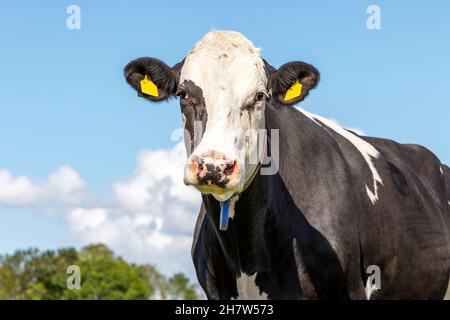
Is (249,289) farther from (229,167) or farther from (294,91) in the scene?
(294,91)

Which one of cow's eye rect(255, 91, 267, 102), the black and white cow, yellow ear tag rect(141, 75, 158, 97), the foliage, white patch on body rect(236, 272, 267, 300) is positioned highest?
yellow ear tag rect(141, 75, 158, 97)

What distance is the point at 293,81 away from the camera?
9.07 metres

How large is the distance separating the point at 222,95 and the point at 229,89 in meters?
0.12

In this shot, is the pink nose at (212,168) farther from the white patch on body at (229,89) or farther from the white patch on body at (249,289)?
the white patch on body at (249,289)

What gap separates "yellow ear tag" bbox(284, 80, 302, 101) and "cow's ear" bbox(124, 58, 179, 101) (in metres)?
1.16

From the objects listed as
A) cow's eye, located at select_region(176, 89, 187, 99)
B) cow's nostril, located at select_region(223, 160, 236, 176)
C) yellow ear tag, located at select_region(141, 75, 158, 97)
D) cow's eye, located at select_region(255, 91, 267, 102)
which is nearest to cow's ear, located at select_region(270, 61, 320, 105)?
cow's eye, located at select_region(255, 91, 267, 102)

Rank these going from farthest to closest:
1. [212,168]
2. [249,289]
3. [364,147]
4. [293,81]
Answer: [364,147] → [293,81] → [249,289] → [212,168]

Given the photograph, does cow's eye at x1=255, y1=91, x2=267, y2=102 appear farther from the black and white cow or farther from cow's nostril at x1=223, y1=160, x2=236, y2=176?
cow's nostril at x1=223, y1=160, x2=236, y2=176

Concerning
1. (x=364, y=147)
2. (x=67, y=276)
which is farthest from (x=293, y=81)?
(x=67, y=276)

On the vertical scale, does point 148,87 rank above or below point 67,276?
above

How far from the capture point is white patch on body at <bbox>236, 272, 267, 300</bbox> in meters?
8.86

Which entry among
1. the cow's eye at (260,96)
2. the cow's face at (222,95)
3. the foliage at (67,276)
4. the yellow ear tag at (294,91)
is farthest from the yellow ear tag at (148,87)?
the foliage at (67,276)

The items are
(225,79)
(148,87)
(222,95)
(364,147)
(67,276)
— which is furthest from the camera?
(67,276)
